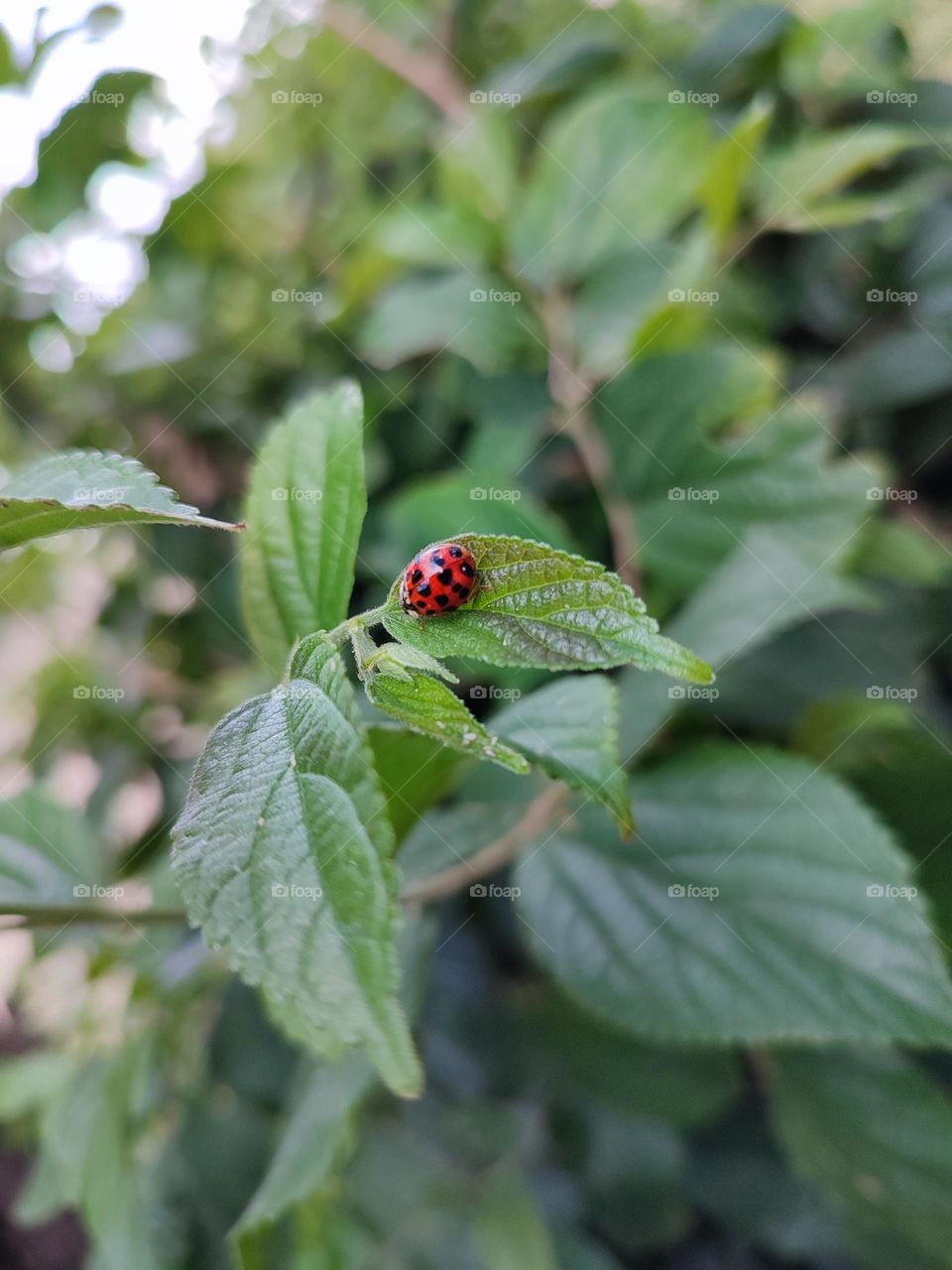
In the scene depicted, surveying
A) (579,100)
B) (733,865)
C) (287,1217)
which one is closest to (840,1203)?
(733,865)

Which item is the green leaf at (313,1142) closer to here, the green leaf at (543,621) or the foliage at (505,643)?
the foliage at (505,643)

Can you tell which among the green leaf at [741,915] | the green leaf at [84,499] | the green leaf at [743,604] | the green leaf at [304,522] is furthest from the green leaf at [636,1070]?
the green leaf at [84,499]

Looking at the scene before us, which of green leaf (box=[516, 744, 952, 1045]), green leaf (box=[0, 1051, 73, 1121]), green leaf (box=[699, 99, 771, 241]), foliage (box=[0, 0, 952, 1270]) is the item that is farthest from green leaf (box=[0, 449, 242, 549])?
green leaf (box=[0, 1051, 73, 1121])

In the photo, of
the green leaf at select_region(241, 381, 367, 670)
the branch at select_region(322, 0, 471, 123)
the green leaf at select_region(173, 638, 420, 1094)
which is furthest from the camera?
the branch at select_region(322, 0, 471, 123)

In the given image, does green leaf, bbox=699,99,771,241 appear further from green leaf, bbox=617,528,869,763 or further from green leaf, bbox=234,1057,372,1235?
green leaf, bbox=234,1057,372,1235

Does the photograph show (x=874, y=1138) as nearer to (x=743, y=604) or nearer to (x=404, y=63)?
(x=743, y=604)

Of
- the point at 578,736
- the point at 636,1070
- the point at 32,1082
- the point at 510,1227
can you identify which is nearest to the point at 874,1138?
the point at 636,1070

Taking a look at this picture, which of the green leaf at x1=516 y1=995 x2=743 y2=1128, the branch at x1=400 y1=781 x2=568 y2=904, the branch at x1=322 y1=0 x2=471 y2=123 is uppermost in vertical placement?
the branch at x1=322 y1=0 x2=471 y2=123
